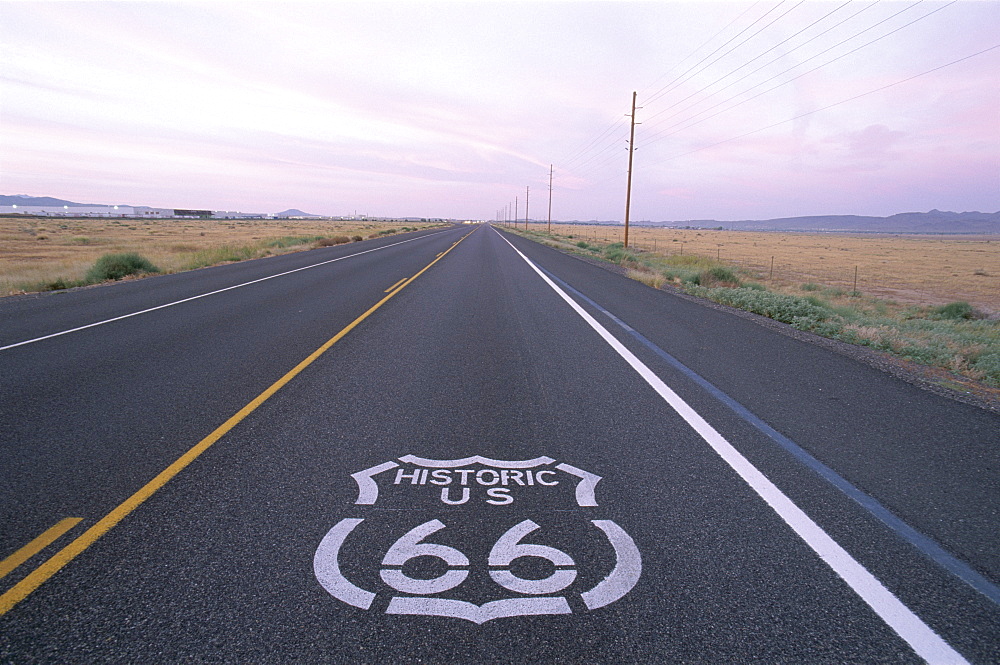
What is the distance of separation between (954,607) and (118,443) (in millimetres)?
5651

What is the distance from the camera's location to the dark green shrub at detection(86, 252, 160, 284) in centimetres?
1846

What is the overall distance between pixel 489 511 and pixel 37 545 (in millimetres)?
2548

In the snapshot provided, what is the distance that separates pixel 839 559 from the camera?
300cm

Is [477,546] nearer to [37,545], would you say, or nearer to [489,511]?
[489,511]

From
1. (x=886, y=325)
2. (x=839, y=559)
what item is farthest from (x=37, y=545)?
(x=886, y=325)

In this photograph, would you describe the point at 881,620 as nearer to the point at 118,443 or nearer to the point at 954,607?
the point at 954,607

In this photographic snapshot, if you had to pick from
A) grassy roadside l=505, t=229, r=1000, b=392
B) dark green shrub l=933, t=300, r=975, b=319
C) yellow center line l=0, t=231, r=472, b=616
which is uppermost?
yellow center line l=0, t=231, r=472, b=616

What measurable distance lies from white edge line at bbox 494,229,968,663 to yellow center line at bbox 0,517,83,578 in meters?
4.30

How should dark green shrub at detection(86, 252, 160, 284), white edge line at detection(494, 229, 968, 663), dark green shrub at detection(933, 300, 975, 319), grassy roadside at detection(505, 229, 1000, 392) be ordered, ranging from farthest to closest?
dark green shrub at detection(86, 252, 160, 284) → dark green shrub at detection(933, 300, 975, 319) → grassy roadside at detection(505, 229, 1000, 392) → white edge line at detection(494, 229, 968, 663)

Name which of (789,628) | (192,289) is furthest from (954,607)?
(192,289)

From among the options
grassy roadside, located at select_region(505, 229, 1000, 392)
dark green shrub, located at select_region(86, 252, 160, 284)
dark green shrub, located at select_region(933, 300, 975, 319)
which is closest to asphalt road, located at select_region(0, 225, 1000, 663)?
grassy roadside, located at select_region(505, 229, 1000, 392)

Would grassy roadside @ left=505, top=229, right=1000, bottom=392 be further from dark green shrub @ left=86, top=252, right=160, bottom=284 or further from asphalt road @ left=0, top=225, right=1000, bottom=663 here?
dark green shrub @ left=86, top=252, right=160, bottom=284

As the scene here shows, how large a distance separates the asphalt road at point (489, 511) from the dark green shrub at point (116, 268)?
13281 mm

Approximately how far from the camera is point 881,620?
2.54m
